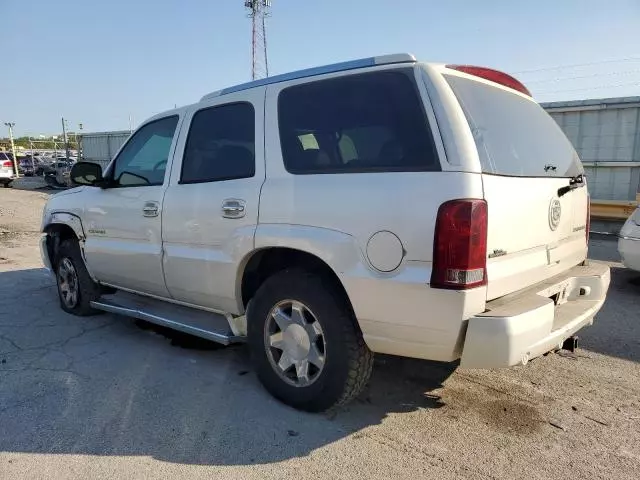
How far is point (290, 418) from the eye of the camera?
2980 millimetres

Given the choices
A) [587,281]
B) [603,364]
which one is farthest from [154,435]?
[603,364]

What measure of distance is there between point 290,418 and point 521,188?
1911 mm

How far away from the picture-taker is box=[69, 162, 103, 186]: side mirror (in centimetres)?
428

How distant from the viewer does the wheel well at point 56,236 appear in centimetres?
497

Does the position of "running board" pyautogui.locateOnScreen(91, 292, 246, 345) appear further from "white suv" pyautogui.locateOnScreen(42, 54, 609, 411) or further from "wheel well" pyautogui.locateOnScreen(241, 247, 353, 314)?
"wheel well" pyautogui.locateOnScreen(241, 247, 353, 314)

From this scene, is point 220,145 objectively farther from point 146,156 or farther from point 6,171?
point 6,171


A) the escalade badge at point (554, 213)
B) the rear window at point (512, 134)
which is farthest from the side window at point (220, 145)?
the escalade badge at point (554, 213)

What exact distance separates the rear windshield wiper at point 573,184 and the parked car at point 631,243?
306cm

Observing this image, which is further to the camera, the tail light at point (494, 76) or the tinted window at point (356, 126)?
the tail light at point (494, 76)

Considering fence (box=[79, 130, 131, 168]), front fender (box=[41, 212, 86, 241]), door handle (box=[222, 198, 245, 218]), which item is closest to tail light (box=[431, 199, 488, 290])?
door handle (box=[222, 198, 245, 218])

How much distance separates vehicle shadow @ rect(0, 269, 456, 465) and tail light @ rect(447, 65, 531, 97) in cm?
209

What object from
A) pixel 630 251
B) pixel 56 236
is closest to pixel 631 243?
pixel 630 251

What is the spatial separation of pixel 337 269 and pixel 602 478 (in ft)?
5.48

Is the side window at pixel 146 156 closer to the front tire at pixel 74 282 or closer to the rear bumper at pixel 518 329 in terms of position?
the front tire at pixel 74 282
